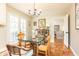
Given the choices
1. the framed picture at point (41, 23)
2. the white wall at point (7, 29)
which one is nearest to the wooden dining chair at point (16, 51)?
the white wall at point (7, 29)

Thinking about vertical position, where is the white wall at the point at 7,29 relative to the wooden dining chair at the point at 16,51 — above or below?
above

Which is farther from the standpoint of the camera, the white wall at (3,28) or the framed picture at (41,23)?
the framed picture at (41,23)

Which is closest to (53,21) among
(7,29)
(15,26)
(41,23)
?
(41,23)

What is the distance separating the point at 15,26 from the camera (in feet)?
6.32

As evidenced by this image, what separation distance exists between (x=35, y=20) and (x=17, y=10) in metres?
0.36

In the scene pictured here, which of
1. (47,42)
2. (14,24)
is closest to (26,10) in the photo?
(14,24)

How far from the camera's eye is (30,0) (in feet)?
5.37

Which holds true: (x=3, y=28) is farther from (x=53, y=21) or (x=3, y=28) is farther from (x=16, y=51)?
(x=53, y=21)

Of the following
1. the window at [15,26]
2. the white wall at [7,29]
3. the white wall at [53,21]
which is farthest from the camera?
the white wall at [53,21]

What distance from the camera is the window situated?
1872 millimetres

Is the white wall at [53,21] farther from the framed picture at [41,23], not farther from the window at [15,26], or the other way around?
the window at [15,26]

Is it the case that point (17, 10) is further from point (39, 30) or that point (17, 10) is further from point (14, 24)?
point (39, 30)

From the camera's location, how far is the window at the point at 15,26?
6.14ft

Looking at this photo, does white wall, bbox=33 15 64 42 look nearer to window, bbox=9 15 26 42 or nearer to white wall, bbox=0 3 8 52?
→ window, bbox=9 15 26 42
